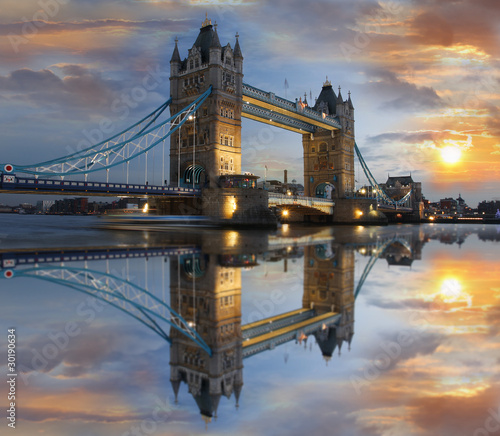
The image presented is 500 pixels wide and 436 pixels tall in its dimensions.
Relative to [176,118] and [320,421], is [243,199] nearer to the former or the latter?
[176,118]

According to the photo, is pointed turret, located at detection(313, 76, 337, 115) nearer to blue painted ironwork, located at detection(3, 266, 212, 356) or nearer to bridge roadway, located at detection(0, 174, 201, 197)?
bridge roadway, located at detection(0, 174, 201, 197)

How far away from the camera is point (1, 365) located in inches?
149

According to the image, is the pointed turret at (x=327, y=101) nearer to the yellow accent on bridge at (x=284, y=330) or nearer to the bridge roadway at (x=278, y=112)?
the bridge roadway at (x=278, y=112)

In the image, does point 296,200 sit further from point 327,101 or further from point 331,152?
point 327,101

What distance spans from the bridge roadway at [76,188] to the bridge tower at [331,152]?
36.8 metres

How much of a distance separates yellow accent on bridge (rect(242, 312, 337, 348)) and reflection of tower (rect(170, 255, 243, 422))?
16 centimetres

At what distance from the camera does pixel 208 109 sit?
154ft

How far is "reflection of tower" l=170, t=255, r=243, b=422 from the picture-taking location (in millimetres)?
3525

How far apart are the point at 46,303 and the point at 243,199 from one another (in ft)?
125

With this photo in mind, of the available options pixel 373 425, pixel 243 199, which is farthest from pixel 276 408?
pixel 243 199

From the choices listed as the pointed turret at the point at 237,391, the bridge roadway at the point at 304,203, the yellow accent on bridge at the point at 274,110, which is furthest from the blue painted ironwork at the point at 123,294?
the yellow accent on bridge at the point at 274,110

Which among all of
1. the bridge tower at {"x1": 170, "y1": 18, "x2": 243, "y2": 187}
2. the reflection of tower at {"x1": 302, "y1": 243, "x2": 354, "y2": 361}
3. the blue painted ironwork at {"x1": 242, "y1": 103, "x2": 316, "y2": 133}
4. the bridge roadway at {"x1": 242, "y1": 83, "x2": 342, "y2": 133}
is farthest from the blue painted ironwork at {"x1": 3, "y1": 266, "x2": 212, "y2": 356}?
the blue painted ironwork at {"x1": 242, "y1": 103, "x2": 316, "y2": 133}

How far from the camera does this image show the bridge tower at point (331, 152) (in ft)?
242

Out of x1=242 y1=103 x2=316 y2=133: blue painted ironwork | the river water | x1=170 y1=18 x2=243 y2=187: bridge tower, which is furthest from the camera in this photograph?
x1=242 y1=103 x2=316 y2=133: blue painted ironwork
